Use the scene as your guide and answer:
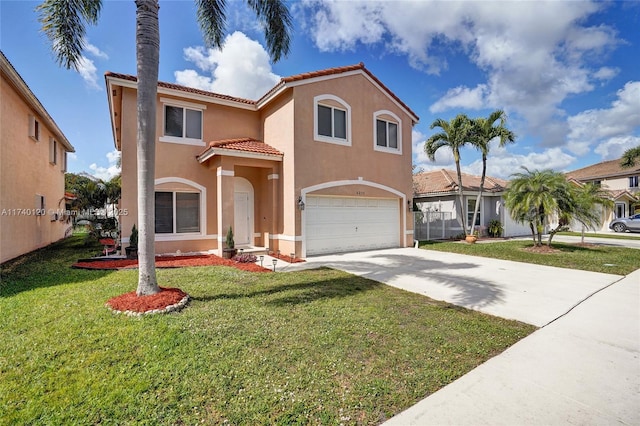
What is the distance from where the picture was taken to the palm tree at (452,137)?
18203mm

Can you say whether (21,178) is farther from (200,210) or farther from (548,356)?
(548,356)

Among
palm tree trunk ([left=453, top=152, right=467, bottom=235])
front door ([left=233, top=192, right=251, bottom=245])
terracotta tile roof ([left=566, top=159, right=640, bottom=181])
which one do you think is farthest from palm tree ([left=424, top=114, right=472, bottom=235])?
terracotta tile roof ([left=566, top=159, right=640, bottom=181])

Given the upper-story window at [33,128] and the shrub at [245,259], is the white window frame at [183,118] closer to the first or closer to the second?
the shrub at [245,259]

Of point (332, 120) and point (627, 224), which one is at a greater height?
point (332, 120)

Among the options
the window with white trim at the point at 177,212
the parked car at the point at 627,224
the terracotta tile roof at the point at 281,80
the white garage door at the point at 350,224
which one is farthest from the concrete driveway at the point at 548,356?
the parked car at the point at 627,224

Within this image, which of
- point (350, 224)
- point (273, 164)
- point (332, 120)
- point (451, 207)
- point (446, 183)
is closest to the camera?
point (273, 164)

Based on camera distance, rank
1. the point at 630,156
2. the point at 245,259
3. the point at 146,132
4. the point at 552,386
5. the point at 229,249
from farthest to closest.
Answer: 1. the point at 630,156
2. the point at 229,249
3. the point at 245,259
4. the point at 146,132
5. the point at 552,386

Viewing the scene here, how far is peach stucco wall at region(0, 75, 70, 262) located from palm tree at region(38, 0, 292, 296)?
490 centimetres

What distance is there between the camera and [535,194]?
1361cm

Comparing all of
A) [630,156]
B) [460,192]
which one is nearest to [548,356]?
[460,192]

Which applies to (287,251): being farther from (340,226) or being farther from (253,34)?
(253,34)

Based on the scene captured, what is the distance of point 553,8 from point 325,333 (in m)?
14.1

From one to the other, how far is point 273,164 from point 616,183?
45.2m

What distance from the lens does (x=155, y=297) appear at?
577cm
